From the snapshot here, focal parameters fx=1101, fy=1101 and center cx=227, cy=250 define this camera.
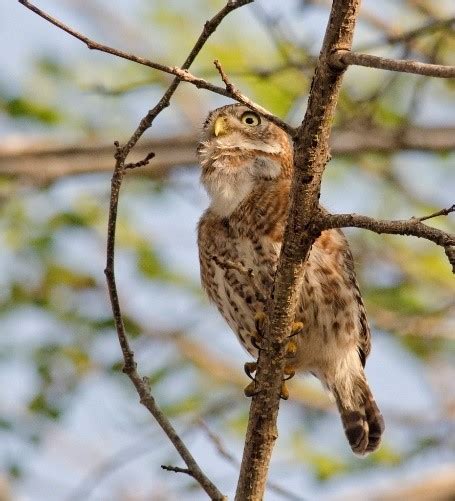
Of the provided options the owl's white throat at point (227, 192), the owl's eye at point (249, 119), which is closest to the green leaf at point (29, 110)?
the owl's eye at point (249, 119)

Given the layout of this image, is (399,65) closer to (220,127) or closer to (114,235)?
(114,235)

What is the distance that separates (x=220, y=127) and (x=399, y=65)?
2960 mm

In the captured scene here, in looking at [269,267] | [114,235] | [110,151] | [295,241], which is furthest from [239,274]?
[110,151]

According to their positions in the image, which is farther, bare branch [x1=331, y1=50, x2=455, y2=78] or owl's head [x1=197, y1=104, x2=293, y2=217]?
owl's head [x1=197, y1=104, x2=293, y2=217]

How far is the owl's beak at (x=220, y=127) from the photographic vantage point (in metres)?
6.05

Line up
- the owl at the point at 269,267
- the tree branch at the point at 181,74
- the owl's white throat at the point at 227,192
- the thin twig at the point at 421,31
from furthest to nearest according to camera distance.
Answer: the thin twig at the point at 421,31 < the owl's white throat at the point at 227,192 < the owl at the point at 269,267 < the tree branch at the point at 181,74

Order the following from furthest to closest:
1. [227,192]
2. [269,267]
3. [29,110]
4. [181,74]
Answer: [29,110] < [227,192] < [269,267] < [181,74]

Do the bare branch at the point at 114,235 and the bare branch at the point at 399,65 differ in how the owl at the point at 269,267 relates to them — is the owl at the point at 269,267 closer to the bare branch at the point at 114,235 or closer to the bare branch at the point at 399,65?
the bare branch at the point at 114,235

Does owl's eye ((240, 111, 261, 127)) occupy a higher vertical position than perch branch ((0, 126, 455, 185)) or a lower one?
lower

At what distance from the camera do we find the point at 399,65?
3162 mm

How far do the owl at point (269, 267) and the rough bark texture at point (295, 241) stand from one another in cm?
59

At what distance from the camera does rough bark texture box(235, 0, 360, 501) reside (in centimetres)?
358

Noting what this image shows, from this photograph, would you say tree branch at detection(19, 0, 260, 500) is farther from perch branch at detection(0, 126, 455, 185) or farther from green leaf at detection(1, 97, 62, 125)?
green leaf at detection(1, 97, 62, 125)

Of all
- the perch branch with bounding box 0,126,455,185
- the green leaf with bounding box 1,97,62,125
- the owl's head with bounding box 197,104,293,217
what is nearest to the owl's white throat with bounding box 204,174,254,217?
the owl's head with bounding box 197,104,293,217
